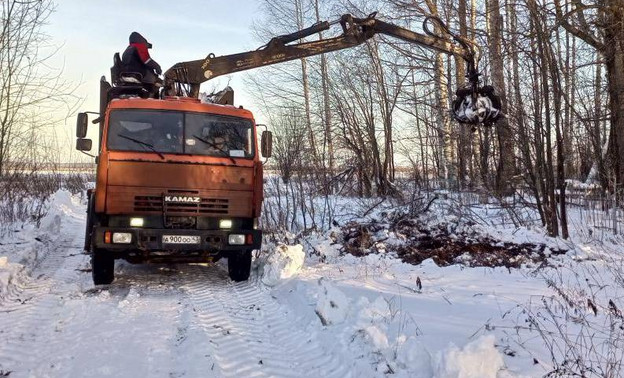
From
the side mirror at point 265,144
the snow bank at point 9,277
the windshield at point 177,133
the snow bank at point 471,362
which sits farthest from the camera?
the side mirror at point 265,144

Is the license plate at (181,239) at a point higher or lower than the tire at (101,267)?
higher

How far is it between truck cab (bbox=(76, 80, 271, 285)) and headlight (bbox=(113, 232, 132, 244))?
1cm

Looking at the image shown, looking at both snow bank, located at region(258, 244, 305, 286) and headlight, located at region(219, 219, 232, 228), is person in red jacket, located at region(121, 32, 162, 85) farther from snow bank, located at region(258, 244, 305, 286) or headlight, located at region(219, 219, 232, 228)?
snow bank, located at region(258, 244, 305, 286)

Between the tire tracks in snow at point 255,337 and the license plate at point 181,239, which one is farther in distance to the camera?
the license plate at point 181,239

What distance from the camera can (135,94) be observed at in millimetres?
8320

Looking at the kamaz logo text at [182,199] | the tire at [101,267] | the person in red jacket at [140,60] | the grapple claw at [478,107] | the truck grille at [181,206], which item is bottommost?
the tire at [101,267]

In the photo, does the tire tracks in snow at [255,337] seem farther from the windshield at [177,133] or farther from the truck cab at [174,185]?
the windshield at [177,133]

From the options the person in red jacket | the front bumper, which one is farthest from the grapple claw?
the person in red jacket

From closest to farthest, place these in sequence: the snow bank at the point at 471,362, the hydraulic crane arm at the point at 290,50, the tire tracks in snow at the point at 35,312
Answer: the snow bank at the point at 471,362 < the tire tracks in snow at the point at 35,312 < the hydraulic crane arm at the point at 290,50

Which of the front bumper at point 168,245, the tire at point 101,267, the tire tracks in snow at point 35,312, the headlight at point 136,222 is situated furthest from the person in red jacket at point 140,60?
the tire tracks in snow at point 35,312

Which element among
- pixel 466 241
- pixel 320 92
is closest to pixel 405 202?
pixel 466 241

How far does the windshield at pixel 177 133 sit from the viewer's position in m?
7.05

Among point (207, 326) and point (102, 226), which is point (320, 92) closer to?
point (102, 226)

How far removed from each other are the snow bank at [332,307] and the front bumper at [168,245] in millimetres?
2187
